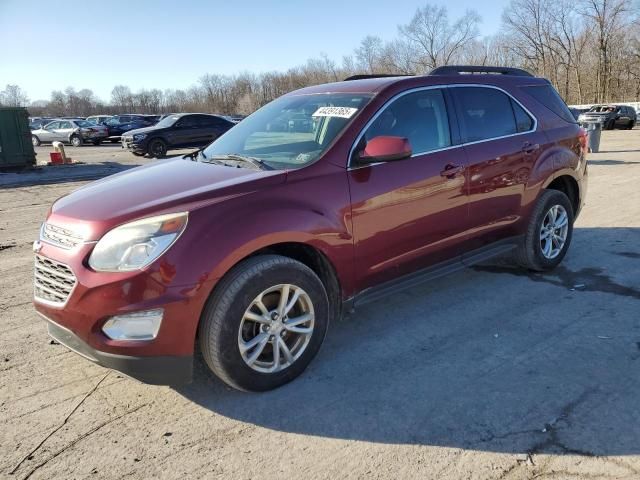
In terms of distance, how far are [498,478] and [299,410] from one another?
1.12 meters

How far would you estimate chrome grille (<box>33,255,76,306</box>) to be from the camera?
2820 millimetres

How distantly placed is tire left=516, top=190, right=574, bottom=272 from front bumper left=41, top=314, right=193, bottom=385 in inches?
135

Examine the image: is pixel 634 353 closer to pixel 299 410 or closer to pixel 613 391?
pixel 613 391

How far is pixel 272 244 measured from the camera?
3070 mm

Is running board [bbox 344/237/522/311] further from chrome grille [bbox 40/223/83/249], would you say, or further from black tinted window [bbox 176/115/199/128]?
black tinted window [bbox 176/115/199/128]

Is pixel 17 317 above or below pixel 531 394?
above

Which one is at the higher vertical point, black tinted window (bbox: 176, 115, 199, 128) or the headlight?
black tinted window (bbox: 176, 115, 199, 128)

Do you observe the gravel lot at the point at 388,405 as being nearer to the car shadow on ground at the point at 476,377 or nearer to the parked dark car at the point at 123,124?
the car shadow on ground at the point at 476,377

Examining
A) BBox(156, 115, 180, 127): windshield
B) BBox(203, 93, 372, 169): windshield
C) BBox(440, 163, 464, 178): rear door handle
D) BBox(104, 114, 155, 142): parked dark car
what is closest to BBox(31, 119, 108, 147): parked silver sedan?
BBox(104, 114, 155, 142): parked dark car

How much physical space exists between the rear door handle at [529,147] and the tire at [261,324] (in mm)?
2559

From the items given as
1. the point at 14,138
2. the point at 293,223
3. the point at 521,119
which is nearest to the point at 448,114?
the point at 521,119

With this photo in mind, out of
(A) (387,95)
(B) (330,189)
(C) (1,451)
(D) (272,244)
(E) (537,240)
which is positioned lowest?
(C) (1,451)

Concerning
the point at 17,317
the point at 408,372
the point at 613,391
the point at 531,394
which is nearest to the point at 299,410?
the point at 408,372

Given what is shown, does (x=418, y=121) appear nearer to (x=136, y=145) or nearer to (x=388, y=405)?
(x=388, y=405)
